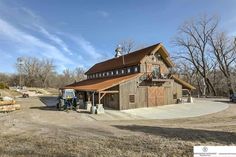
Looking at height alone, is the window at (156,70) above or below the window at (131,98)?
above

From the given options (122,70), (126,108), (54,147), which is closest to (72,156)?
(54,147)

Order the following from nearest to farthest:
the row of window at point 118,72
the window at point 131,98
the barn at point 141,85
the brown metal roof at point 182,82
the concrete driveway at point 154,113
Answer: the concrete driveway at point 154,113 < the barn at point 141,85 < the window at point 131,98 < the row of window at point 118,72 < the brown metal roof at point 182,82

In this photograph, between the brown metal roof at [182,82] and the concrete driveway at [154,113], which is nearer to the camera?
the concrete driveway at [154,113]

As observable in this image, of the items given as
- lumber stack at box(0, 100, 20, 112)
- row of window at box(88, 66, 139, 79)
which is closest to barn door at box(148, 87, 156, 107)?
row of window at box(88, 66, 139, 79)

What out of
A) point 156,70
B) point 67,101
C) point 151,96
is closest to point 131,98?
point 151,96

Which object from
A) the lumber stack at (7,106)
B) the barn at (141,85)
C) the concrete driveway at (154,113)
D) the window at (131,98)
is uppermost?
the barn at (141,85)

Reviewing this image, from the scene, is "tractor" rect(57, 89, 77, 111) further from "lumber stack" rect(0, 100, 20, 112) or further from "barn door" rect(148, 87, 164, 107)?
"barn door" rect(148, 87, 164, 107)

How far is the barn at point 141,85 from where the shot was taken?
1016 inches

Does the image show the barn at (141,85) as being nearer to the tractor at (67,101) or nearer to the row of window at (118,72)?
the row of window at (118,72)

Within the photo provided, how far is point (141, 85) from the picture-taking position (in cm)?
2767

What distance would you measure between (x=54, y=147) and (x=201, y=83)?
57033 millimetres

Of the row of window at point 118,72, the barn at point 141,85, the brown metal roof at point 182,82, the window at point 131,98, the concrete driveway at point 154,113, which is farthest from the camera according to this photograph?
the brown metal roof at point 182,82

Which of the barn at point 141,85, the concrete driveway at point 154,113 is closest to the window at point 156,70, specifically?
the barn at point 141,85

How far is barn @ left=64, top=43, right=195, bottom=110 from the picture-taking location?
84.6ft
